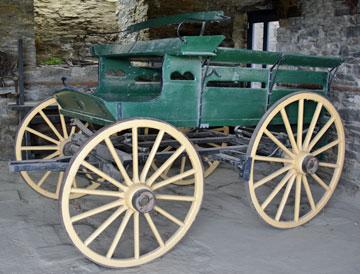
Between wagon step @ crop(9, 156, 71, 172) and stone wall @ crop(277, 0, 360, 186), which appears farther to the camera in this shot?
stone wall @ crop(277, 0, 360, 186)

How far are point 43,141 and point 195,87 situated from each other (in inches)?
117

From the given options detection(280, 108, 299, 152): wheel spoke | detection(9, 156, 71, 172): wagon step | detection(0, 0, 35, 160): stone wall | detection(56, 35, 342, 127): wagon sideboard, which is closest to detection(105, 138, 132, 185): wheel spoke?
detection(56, 35, 342, 127): wagon sideboard

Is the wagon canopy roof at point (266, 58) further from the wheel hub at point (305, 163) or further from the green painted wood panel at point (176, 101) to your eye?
the wheel hub at point (305, 163)

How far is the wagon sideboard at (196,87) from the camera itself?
9.91ft

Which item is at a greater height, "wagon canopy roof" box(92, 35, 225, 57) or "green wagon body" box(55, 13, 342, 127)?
"wagon canopy roof" box(92, 35, 225, 57)

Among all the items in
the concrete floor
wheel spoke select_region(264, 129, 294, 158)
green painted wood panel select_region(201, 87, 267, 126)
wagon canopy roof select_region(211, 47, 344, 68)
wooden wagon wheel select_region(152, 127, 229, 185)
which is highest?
wagon canopy roof select_region(211, 47, 344, 68)

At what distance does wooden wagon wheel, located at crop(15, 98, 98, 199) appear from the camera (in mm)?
3943

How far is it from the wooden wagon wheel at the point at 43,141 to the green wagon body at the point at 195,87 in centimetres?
49

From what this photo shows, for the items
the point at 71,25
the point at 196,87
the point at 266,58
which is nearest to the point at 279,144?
the point at 266,58

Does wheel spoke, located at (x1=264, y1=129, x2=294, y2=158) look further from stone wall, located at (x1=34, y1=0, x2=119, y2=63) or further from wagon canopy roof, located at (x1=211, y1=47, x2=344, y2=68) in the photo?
stone wall, located at (x1=34, y1=0, x2=119, y2=63)

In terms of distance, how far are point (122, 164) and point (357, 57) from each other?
2.68 m

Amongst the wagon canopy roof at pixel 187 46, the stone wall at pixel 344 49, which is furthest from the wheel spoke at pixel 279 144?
the stone wall at pixel 344 49

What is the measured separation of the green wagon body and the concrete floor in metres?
0.88

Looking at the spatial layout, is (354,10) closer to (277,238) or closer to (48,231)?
(277,238)
